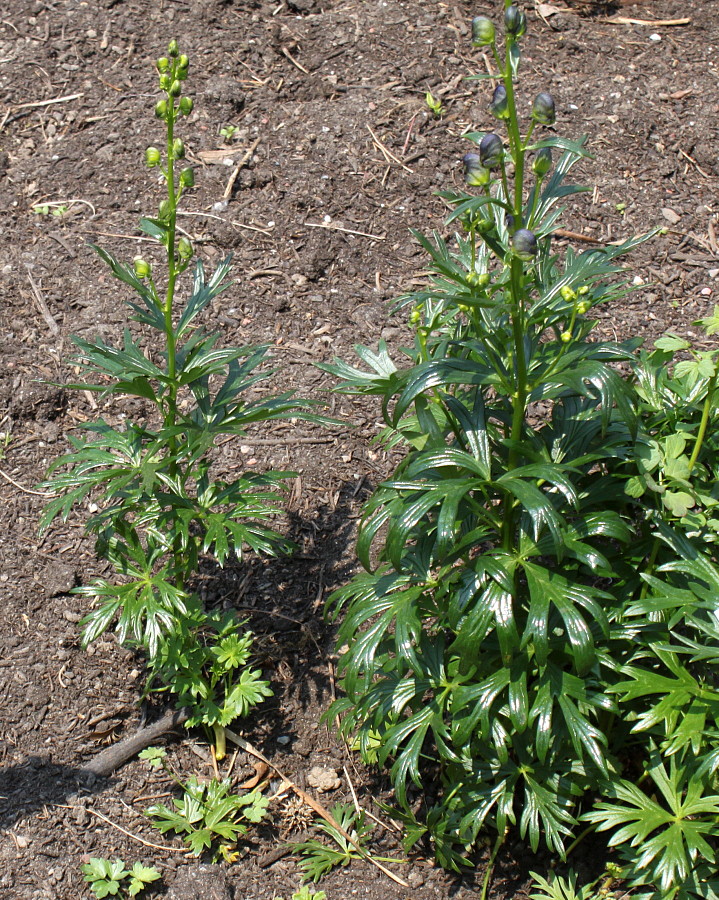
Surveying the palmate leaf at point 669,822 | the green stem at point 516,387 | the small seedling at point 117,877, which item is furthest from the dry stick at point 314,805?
the green stem at point 516,387

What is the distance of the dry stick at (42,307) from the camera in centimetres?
459

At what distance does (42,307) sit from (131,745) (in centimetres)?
228

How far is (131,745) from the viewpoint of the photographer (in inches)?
137

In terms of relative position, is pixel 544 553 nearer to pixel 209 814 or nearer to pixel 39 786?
pixel 209 814

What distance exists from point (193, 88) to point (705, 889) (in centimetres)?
485

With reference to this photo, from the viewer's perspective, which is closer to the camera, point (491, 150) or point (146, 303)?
point (491, 150)

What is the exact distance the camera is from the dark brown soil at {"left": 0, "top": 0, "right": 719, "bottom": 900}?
3420 mm

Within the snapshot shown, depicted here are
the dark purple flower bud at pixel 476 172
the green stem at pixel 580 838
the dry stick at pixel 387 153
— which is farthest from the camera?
the dry stick at pixel 387 153

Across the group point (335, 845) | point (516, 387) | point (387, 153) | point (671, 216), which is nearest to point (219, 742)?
point (335, 845)

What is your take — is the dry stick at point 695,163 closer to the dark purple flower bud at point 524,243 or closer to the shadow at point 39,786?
the dark purple flower bud at point 524,243

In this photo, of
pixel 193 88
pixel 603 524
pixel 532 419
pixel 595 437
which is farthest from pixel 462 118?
pixel 603 524

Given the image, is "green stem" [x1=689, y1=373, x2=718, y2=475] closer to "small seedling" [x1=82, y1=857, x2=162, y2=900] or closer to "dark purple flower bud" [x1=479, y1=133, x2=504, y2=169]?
"dark purple flower bud" [x1=479, y1=133, x2=504, y2=169]

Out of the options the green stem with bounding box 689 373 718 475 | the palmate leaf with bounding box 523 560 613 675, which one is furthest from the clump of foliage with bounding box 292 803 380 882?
the green stem with bounding box 689 373 718 475

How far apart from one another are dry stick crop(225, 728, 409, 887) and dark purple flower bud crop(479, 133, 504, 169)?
2320 millimetres
